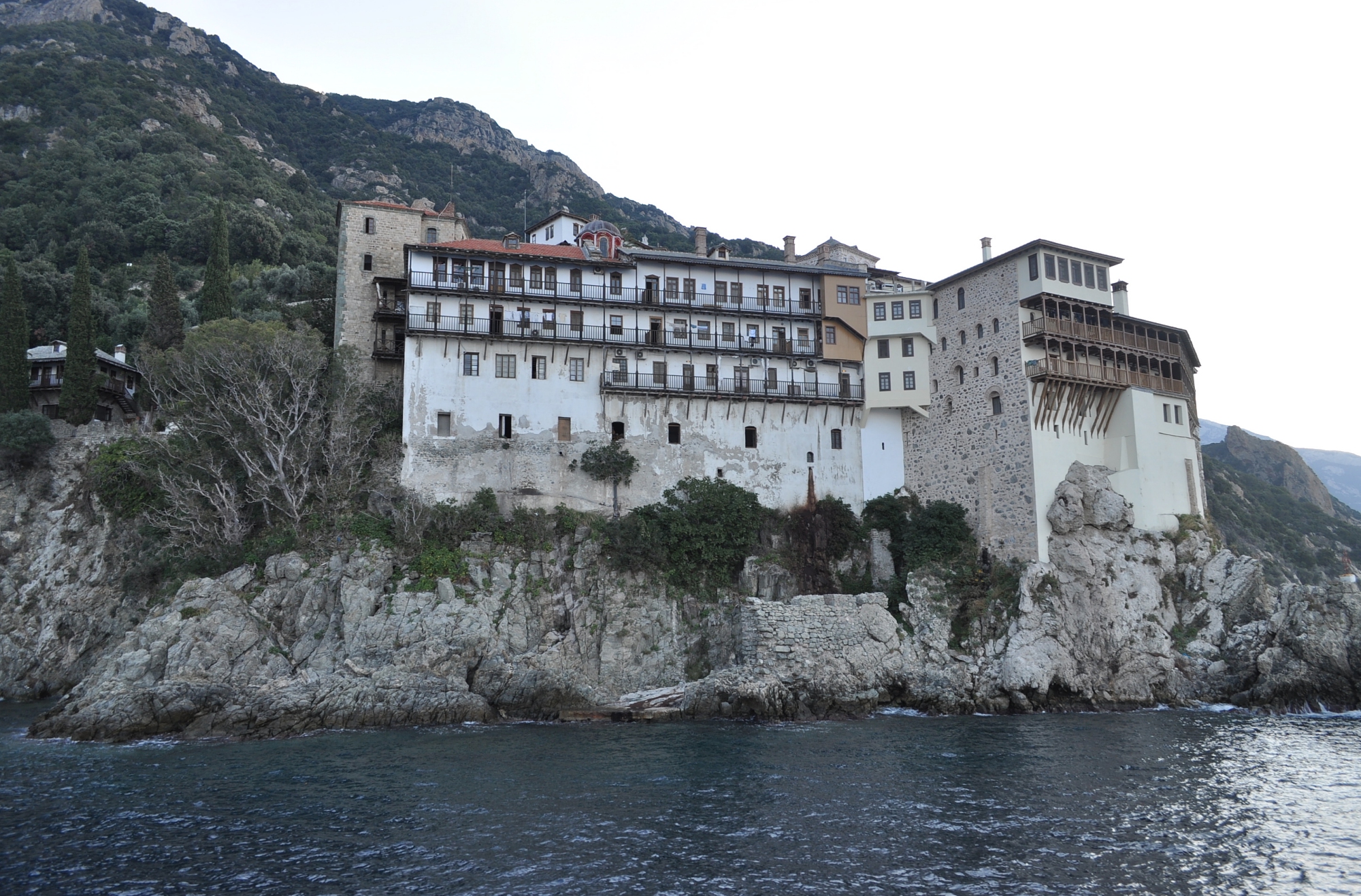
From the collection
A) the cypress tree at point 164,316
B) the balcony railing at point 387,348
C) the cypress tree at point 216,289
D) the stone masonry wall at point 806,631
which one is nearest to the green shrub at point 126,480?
the cypress tree at point 164,316

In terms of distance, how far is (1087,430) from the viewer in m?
42.5

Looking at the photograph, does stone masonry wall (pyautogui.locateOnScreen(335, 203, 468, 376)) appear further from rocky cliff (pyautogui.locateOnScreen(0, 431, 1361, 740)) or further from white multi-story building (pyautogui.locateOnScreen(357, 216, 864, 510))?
rocky cliff (pyautogui.locateOnScreen(0, 431, 1361, 740))

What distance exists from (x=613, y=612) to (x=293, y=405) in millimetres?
15586

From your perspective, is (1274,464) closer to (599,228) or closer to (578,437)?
(599,228)

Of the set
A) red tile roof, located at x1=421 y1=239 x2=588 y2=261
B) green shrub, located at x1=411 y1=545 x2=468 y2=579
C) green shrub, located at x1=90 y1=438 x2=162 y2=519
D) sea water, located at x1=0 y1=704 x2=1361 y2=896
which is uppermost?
red tile roof, located at x1=421 y1=239 x2=588 y2=261

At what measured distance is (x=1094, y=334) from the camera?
42.3 metres

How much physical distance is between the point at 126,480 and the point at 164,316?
12.7m

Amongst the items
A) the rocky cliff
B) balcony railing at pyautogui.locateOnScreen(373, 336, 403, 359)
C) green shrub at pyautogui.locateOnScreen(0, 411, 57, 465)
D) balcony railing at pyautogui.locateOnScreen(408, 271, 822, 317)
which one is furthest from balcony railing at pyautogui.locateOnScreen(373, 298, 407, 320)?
green shrub at pyautogui.locateOnScreen(0, 411, 57, 465)

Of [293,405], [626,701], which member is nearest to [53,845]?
[626,701]

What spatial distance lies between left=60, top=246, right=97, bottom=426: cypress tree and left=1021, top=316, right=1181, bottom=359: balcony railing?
145ft

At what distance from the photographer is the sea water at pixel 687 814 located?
1571 cm

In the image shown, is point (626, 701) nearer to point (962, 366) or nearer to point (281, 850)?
point (281, 850)

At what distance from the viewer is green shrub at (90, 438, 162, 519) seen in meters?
40.1

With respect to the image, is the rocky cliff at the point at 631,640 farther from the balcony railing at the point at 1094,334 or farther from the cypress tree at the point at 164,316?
the cypress tree at the point at 164,316
